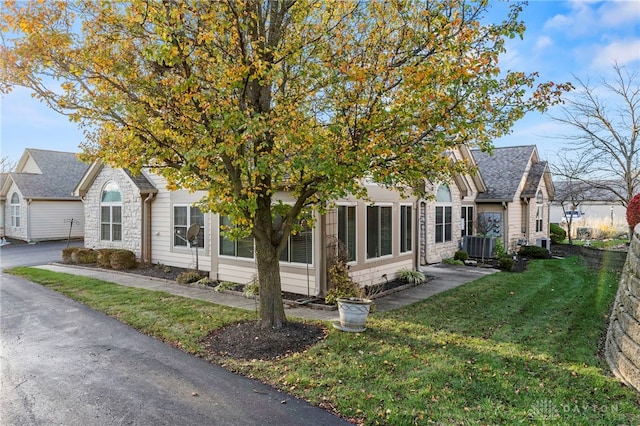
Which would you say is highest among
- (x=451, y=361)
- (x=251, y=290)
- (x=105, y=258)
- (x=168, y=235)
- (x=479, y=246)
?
(x=168, y=235)

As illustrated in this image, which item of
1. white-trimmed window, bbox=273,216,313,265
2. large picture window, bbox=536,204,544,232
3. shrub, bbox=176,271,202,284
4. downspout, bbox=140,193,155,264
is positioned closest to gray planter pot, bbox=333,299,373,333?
white-trimmed window, bbox=273,216,313,265

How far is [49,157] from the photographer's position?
30688 mm

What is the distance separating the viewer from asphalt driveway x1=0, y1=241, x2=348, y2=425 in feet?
15.0

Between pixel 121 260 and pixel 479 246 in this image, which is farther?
pixel 479 246

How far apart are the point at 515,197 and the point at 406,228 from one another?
9.62 meters

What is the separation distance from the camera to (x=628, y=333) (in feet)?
18.3

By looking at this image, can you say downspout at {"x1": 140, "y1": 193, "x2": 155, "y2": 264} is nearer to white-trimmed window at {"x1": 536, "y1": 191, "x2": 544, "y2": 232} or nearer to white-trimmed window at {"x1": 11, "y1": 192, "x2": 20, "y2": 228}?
white-trimmed window at {"x1": 11, "y1": 192, "x2": 20, "y2": 228}

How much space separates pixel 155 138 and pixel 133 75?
41.7 inches

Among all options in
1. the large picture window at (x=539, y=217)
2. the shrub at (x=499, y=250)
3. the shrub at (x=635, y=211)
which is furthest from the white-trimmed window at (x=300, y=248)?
the large picture window at (x=539, y=217)

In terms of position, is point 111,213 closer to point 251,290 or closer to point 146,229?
point 146,229

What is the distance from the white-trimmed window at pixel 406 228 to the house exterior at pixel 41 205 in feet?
68.1

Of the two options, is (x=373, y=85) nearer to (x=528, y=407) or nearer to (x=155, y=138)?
(x=155, y=138)

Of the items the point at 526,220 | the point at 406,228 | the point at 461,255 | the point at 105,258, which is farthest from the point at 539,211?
the point at 105,258

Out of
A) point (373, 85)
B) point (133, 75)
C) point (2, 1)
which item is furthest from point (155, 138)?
point (373, 85)
